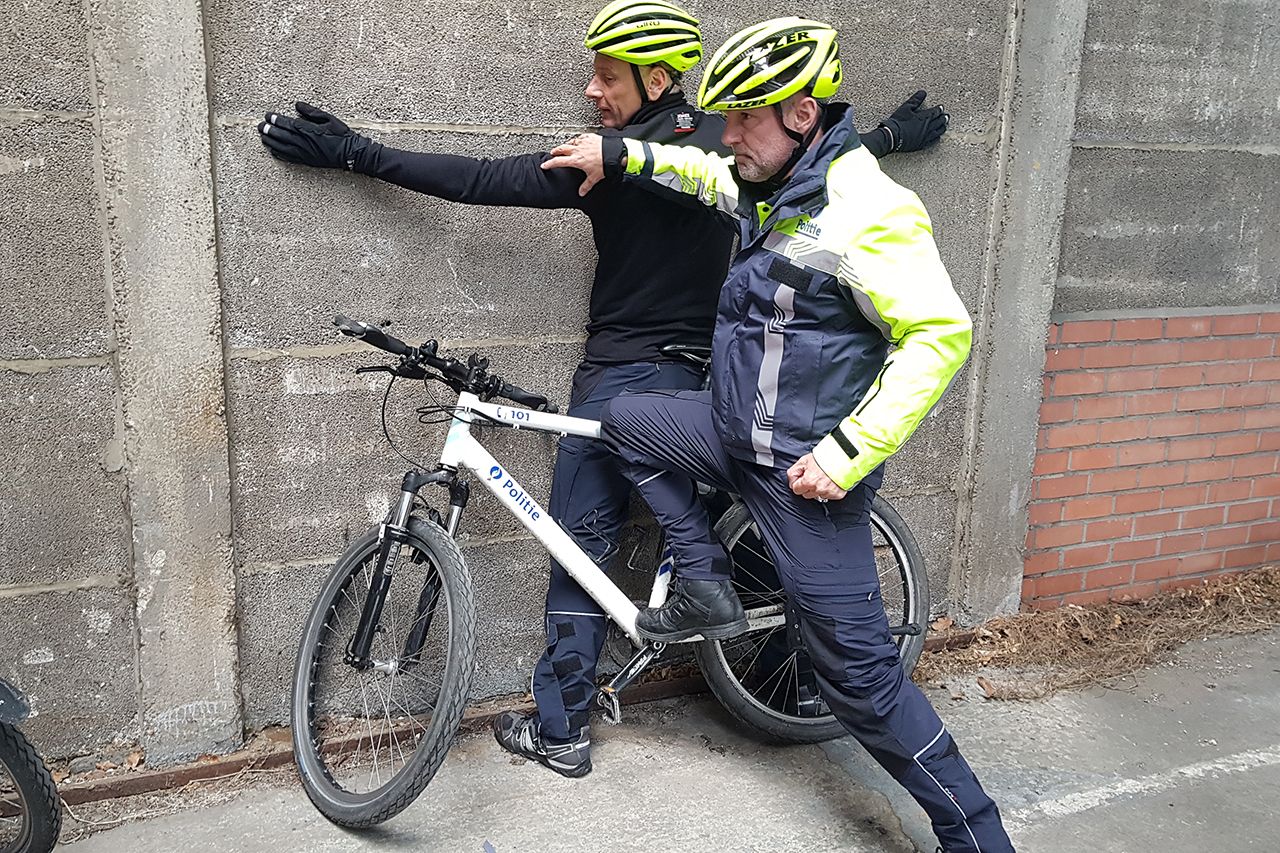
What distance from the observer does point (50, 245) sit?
2947 mm

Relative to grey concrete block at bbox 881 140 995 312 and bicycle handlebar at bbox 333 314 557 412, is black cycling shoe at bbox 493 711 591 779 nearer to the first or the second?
bicycle handlebar at bbox 333 314 557 412

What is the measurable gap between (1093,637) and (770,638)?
161cm

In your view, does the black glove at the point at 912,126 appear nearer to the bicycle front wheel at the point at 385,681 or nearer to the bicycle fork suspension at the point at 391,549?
the bicycle fork suspension at the point at 391,549

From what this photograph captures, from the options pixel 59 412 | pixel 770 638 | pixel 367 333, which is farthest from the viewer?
pixel 770 638

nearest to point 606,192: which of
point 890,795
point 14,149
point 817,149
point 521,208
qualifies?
point 521,208

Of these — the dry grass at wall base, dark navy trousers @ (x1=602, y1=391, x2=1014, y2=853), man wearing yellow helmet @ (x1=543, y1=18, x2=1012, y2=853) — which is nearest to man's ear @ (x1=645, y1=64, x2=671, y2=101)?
man wearing yellow helmet @ (x1=543, y1=18, x2=1012, y2=853)

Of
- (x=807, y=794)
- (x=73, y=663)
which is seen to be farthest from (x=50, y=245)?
(x=807, y=794)

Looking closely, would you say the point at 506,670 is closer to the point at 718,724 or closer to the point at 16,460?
the point at 718,724

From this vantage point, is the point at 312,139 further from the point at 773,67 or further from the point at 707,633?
the point at 707,633

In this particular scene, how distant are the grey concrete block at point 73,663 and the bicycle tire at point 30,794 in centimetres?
40

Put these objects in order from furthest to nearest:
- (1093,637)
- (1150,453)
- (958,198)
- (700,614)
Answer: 1. (1150,453)
2. (1093,637)
3. (958,198)
4. (700,614)

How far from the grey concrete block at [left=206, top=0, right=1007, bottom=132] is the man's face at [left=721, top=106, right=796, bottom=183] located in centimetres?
84

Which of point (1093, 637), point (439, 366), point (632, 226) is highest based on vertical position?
point (632, 226)

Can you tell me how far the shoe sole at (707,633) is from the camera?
317cm
